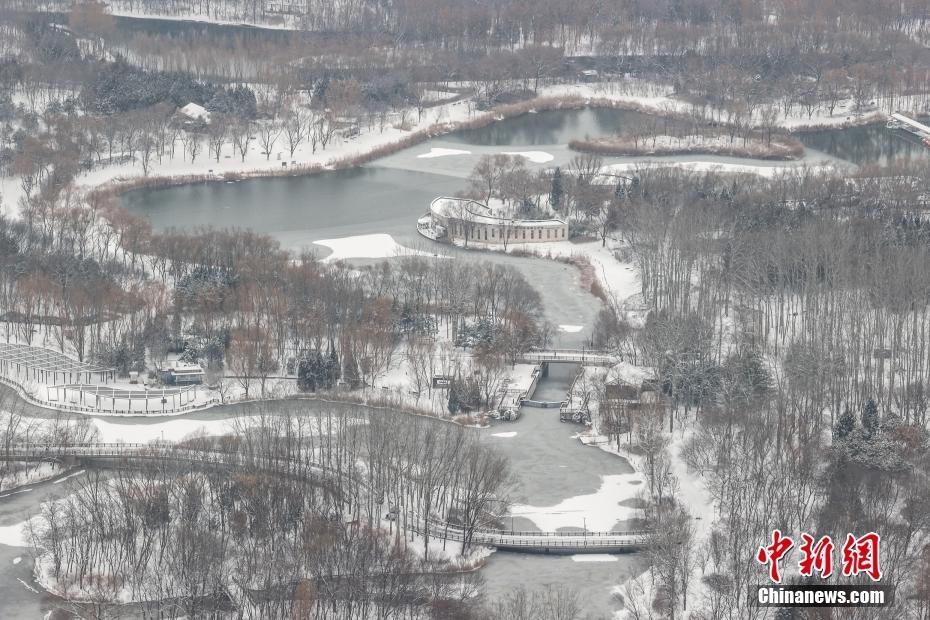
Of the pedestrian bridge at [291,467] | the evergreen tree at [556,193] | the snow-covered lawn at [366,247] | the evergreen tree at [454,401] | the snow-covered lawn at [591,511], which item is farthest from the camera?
the evergreen tree at [556,193]

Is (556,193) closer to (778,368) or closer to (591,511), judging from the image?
(778,368)

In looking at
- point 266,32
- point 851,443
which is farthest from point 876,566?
point 266,32

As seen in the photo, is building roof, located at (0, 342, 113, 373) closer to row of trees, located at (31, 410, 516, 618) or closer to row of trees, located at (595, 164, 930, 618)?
row of trees, located at (31, 410, 516, 618)

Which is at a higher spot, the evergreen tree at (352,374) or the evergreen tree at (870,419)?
the evergreen tree at (870,419)

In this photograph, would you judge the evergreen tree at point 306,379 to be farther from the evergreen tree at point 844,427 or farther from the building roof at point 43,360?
the evergreen tree at point 844,427

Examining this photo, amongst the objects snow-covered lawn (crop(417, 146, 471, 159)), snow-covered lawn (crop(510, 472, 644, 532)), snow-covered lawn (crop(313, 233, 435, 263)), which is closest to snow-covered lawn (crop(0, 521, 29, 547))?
snow-covered lawn (crop(510, 472, 644, 532))

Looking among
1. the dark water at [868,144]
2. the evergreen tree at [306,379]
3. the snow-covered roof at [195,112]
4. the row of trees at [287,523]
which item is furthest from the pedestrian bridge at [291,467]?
the dark water at [868,144]
